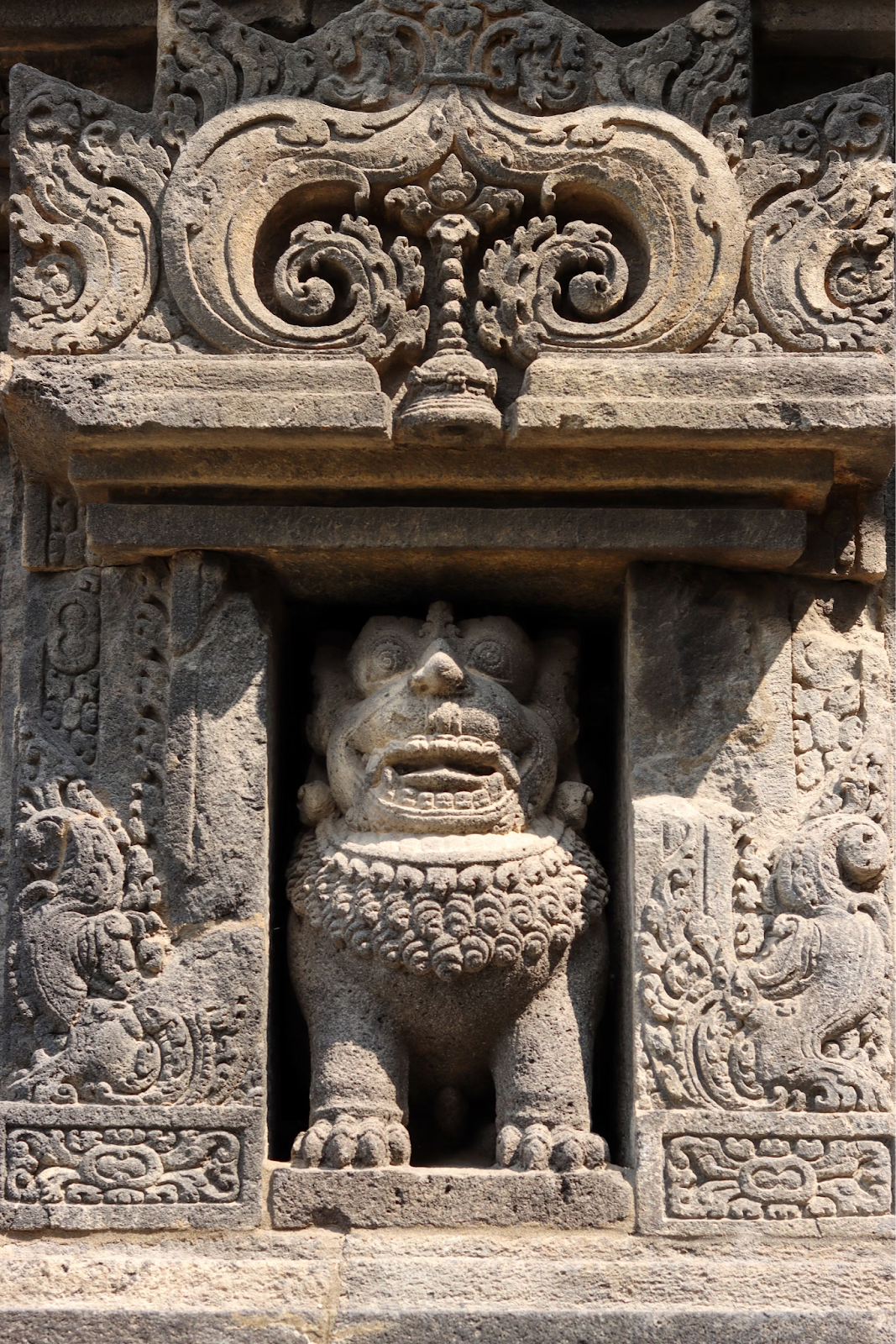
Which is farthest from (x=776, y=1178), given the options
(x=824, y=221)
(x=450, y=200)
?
(x=450, y=200)

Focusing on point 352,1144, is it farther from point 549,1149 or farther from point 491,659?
point 491,659

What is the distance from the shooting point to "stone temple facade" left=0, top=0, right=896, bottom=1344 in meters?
3.95

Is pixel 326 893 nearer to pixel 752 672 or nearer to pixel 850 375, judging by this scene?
pixel 752 672

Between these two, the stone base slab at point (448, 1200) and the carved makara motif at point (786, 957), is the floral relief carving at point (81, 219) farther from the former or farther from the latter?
the stone base slab at point (448, 1200)

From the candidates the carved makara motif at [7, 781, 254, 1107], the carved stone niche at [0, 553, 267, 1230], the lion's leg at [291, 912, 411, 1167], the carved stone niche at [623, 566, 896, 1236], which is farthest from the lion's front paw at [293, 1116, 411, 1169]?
the carved stone niche at [623, 566, 896, 1236]

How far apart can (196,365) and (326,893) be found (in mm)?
1228

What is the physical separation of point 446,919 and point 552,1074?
43cm

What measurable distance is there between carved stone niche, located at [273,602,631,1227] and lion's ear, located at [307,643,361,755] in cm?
6

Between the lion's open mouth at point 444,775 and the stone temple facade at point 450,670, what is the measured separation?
12 mm

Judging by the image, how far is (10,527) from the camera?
4.52 metres

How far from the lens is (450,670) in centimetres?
420

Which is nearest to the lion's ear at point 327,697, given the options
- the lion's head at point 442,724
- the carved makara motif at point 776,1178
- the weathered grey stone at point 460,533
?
the lion's head at point 442,724

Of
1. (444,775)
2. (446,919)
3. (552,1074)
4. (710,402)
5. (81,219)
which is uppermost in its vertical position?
(81,219)

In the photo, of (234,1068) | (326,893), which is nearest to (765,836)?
(326,893)
